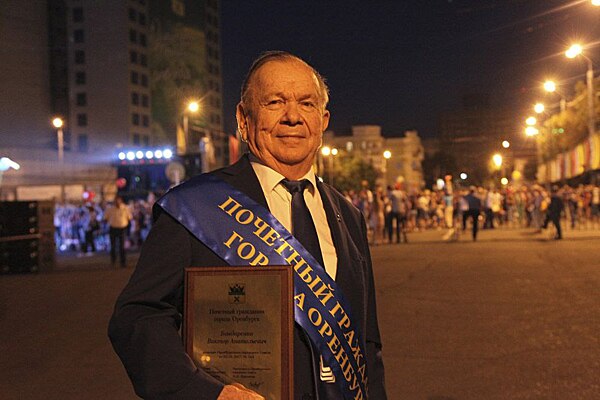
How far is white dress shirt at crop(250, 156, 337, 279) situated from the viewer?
2373mm

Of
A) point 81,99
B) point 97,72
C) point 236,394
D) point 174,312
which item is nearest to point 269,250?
point 174,312

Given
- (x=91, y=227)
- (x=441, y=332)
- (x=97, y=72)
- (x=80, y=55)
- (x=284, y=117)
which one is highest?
(x=80, y=55)

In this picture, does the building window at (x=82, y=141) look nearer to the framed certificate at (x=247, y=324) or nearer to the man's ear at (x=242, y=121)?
the man's ear at (x=242, y=121)

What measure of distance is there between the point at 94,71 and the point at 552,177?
55551mm

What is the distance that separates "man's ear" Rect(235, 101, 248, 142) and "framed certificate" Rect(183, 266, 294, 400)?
71 cm

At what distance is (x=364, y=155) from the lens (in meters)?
151

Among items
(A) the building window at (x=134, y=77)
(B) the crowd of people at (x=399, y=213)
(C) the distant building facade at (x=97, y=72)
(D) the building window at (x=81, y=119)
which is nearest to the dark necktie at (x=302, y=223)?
(B) the crowd of people at (x=399, y=213)

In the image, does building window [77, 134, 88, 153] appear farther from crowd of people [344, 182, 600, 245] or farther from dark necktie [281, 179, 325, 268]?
dark necktie [281, 179, 325, 268]

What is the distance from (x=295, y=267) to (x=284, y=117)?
0.48 meters

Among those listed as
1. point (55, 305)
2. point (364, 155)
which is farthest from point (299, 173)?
point (364, 155)

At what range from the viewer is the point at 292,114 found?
238 cm

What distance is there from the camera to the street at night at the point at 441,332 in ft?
20.7

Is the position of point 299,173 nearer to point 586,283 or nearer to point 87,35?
point 586,283

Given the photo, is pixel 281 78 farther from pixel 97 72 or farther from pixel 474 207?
pixel 97 72
